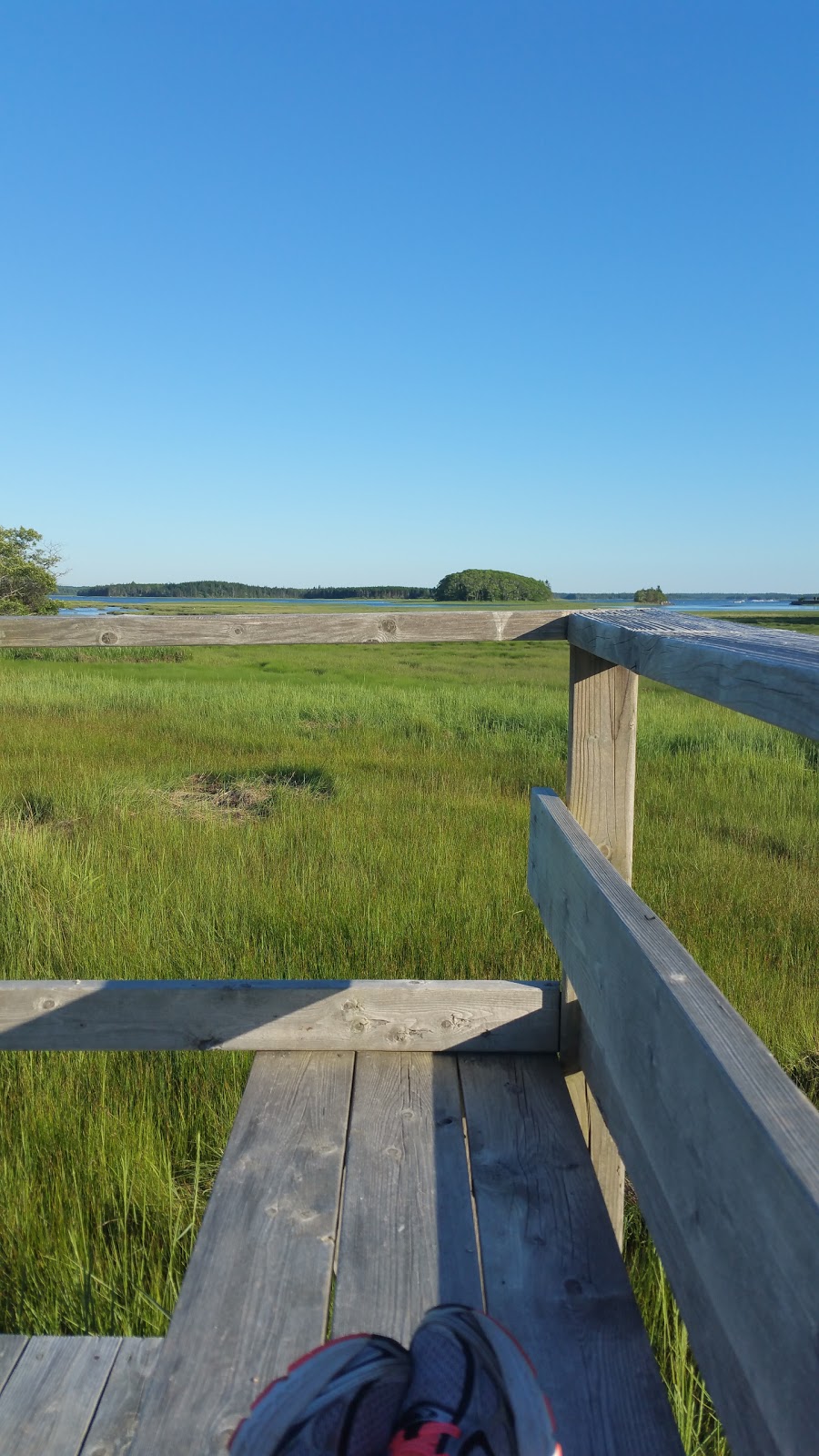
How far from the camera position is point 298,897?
165 inches

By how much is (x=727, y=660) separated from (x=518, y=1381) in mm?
915

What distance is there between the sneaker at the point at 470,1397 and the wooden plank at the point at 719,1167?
8.2 inches

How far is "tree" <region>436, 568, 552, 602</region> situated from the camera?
75.8m

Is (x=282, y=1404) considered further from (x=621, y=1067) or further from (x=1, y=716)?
(x=1, y=716)

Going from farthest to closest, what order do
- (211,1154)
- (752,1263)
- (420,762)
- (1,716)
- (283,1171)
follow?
1. (1,716)
2. (420,762)
3. (211,1154)
4. (283,1171)
5. (752,1263)

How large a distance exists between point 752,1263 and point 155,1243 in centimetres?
188

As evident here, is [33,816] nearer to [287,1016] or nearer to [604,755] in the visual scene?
[287,1016]

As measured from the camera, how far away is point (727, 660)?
1.06 m

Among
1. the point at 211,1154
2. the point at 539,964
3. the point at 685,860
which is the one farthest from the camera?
the point at 685,860

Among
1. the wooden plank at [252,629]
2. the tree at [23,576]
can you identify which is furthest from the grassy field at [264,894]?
the tree at [23,576]

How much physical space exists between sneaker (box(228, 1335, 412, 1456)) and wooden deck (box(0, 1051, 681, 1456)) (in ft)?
0.90

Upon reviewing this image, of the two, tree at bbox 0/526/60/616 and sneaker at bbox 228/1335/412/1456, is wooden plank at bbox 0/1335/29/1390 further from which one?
tree at bbox 0/526/60/616

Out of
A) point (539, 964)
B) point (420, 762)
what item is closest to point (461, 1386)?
point (539, 964)

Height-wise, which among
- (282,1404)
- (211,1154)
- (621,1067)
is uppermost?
(621,1067)
